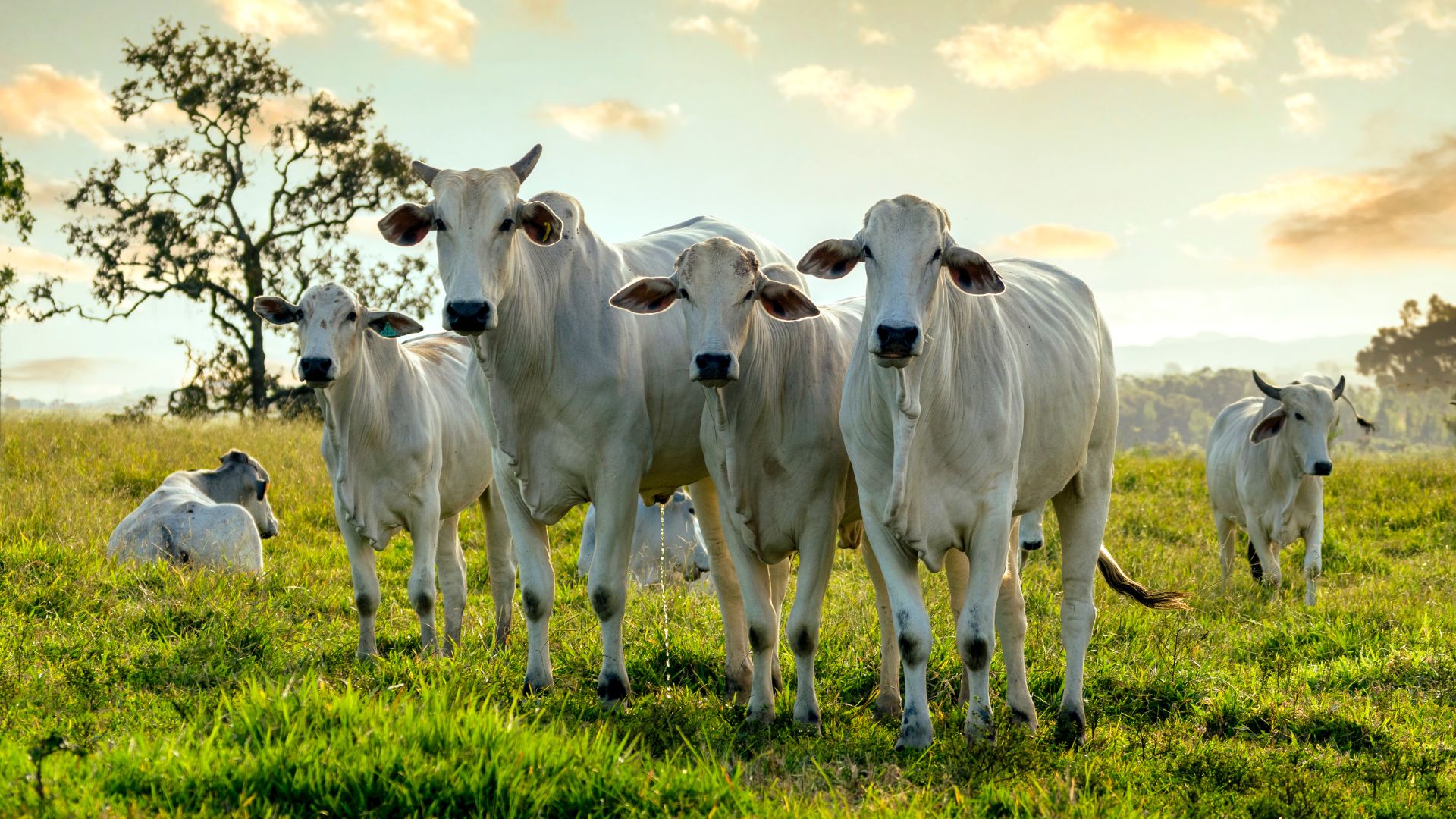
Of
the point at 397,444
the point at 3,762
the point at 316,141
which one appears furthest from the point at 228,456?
the point at 316,141

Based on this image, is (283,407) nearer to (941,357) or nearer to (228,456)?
(228,456)

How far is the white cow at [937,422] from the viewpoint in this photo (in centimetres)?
502

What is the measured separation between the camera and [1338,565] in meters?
11.6

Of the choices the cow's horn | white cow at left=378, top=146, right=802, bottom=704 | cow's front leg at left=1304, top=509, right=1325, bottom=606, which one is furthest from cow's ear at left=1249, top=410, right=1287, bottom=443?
white cow at left=378, top=146, right=802, bottom=704

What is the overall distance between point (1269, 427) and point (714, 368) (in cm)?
782

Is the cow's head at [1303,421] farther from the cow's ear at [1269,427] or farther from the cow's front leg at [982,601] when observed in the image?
the cow's front leg at [982,601]

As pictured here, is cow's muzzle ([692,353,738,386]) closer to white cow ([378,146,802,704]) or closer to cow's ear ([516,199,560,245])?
white cow ([378,146,802,704])

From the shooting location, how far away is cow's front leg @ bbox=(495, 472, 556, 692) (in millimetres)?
6176

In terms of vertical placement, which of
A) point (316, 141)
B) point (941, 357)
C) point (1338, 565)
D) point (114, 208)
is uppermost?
point (316, 141)

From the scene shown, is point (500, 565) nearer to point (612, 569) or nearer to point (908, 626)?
point (612, 569)

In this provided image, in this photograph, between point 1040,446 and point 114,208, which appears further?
point 114,208

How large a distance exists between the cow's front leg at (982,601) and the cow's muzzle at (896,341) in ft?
3.07

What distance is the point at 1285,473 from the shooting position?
36.8 ft

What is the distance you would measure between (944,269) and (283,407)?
24.6m
